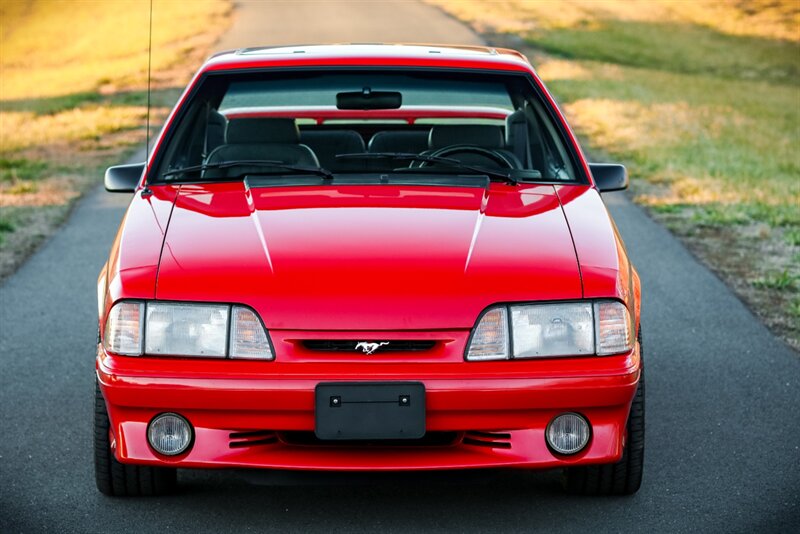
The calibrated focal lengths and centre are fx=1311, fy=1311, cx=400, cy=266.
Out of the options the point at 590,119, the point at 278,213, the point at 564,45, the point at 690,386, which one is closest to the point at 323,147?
the point at 278,213

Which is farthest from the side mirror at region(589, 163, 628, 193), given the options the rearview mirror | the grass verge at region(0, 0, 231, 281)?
the grass verge at region(0, 0, 231, 281)

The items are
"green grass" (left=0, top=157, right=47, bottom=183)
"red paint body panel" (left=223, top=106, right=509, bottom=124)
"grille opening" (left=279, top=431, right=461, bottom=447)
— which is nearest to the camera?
"grille opening" (left=279, top=431, right=461, bottom=447)

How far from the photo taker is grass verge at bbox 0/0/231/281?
450 inches

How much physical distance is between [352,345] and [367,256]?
35 cm

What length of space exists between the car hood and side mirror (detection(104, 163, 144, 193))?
2.18 ft

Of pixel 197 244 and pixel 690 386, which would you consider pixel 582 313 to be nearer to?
pixel 197 244

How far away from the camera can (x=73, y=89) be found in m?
24.3

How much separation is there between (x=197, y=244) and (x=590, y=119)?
14.2 metres

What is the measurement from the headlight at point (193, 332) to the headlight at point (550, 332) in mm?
641

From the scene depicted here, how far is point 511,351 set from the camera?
3.85 meters

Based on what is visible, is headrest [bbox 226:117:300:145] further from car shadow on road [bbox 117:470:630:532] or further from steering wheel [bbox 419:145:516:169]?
car shadow on road [bbox 117:470:630:532]

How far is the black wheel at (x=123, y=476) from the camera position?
4.26 meters

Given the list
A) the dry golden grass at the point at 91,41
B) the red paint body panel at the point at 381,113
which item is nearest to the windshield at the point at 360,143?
the red paint body panel at the point at 381,113

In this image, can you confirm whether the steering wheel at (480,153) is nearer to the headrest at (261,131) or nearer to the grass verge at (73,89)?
the headrest at (261,131)
